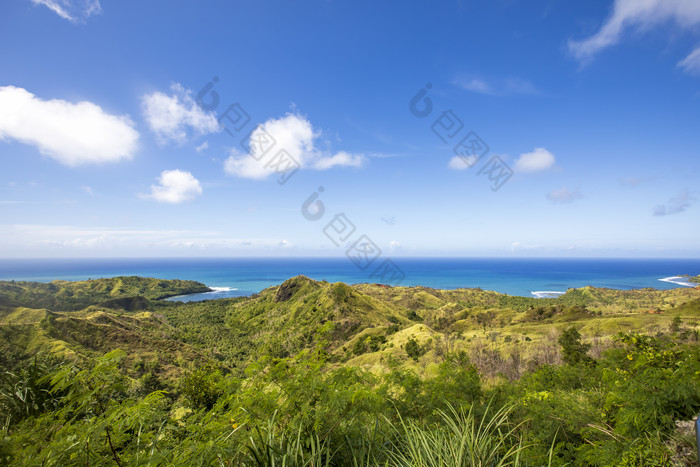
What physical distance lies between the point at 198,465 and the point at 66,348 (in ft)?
204

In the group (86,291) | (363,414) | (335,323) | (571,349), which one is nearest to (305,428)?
(363,414)

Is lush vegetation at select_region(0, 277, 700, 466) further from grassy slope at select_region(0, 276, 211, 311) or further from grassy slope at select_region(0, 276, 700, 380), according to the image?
grassy slope at select_region(0, 276, 211, 311)

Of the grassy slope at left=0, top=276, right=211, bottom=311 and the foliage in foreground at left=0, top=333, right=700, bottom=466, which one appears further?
the grassy slope at left=0, top=276, right=211, bottom=311

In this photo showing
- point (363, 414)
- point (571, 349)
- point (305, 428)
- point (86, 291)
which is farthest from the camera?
point (86, 291)

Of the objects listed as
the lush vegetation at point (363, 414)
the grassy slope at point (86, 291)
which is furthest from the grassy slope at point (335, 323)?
the grassy slope at point (86, 291)

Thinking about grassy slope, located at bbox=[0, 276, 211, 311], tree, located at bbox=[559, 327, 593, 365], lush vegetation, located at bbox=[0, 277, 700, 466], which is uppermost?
lush vegetation, located at bbox=[0, 277, 700, 466]

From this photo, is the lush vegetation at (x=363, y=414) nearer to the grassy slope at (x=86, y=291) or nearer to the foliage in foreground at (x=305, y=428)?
the foliage in foreground at (x=305, y=428)

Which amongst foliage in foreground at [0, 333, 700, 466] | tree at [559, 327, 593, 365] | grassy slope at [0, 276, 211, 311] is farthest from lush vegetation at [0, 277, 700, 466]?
grassy slope at [0, 276, 211, 311]

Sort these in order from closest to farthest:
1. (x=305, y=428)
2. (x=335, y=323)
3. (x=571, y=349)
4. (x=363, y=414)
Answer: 1. (x=305, y=428)
2. (x=363, y=414)
3. (x=571, y=349)
4. (x=335, y=323)

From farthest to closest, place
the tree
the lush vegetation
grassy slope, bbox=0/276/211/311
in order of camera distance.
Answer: grassy slope, bbox=0/276/211/311, the tree, the lush vegetation

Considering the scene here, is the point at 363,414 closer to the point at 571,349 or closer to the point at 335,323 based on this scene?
the point at 571,349

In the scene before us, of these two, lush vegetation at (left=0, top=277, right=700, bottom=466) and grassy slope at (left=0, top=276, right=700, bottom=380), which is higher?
lush vegetation at (left=0, top=277, right=700, bottom=466)

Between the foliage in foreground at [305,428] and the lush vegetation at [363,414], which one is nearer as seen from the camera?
the foliage in foreground at [305,428]

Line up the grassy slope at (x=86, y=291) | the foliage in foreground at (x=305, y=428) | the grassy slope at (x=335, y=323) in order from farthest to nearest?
the grassy slope at (x=86, y=291), the grassy slope at (x=335, y=323), the foliage in foreground at (x=305, y=428)
